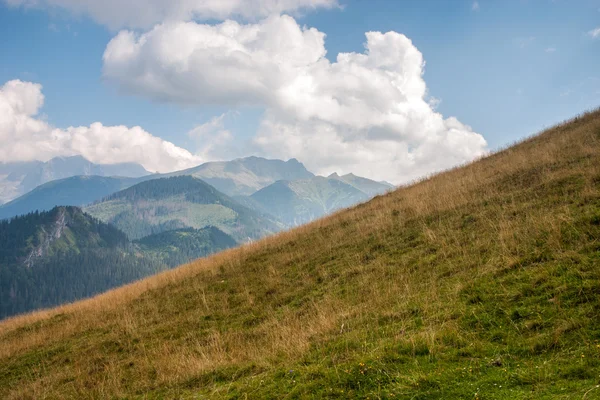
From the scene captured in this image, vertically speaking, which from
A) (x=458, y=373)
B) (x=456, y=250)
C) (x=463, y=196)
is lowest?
(x=458, y=373)

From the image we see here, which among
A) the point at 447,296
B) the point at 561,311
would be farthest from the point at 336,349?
the point at 561,311

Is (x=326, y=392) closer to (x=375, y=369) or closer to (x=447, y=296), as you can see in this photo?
(x=375, y=369)

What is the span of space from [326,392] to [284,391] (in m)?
0.69

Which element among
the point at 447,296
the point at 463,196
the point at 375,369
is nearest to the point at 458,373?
the point at 375,369

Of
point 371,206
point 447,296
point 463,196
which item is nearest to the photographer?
point 447,296

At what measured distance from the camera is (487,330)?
6137 mm

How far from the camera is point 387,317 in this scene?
7816mm

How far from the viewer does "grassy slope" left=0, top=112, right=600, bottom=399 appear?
5.24 metres

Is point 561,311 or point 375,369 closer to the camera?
point 375,369

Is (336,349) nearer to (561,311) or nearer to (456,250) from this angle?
(561,311)

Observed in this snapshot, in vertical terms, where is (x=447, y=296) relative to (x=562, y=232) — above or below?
below

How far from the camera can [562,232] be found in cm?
878

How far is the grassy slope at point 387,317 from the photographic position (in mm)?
5242

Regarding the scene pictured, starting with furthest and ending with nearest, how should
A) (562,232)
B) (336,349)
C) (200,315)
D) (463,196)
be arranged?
(463,196), (200,315), (562,232), (336,349)
